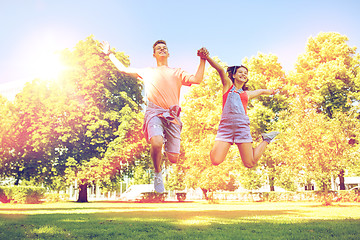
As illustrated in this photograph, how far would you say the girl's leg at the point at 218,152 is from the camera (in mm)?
6402

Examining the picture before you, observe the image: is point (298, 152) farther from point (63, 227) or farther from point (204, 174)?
point (63, 227)

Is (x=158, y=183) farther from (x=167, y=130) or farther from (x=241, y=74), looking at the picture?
(x=241, y=74)

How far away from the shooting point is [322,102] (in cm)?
3531

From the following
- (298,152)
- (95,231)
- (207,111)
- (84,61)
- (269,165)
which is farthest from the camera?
(269,165)

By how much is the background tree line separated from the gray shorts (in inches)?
853

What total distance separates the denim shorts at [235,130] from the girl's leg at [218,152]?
0.09 m

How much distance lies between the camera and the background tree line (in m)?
26.4

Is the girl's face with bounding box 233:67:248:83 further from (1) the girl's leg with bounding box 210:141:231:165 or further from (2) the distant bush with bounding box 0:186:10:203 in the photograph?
(2) the distant bush with bounding box 0:186:10:203

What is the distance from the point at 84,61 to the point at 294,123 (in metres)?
19.4

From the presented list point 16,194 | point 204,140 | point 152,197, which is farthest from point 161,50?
point 152,197

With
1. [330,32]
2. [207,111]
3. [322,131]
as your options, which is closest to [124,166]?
[207,111]

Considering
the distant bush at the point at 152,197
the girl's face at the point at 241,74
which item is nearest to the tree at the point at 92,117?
the distant bush at the point at 152,197

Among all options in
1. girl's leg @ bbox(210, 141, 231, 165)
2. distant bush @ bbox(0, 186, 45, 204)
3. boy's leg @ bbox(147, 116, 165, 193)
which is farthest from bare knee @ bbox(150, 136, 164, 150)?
distant bush @ bbox(0, 186, 45, 204)

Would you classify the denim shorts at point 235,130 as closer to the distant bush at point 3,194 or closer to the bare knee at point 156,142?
the bare knee at point 156,142
